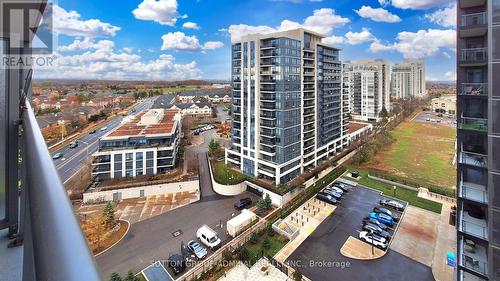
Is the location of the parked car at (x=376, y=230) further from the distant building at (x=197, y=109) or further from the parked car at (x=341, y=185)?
the distant building at (x=197, y=109)

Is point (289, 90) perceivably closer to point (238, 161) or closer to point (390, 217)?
point (238, 161)

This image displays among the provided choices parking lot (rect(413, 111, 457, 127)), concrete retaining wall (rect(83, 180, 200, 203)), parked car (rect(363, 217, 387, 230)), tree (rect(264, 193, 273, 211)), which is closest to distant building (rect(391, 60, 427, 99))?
parking lot (rect(413, 111, 457, 127))

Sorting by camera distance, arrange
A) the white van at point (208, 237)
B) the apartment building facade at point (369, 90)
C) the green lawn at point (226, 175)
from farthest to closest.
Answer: the apartment building facade at point (369, 90), the green lawn at point (226, 175), the white van at point (208, 237)

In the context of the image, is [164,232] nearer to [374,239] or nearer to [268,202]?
[268,202]

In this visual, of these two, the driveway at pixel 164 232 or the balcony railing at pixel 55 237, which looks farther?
the driveway at pixel 164 232

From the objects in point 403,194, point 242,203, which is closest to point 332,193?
point 403,194

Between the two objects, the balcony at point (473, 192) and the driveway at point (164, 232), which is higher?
the balcony at point (473, 192)

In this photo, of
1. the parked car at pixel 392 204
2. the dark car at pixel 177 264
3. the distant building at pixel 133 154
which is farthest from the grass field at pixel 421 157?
the dark car at pixel 177 264
